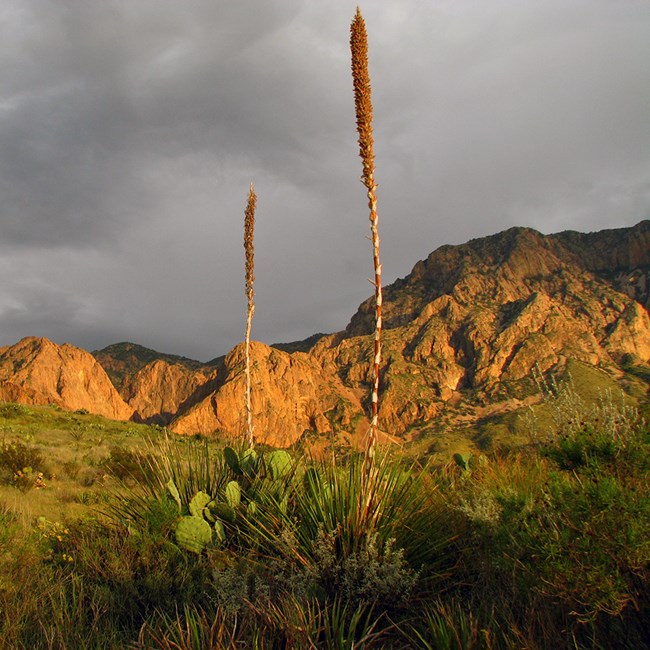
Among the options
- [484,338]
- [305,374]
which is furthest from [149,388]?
[484,338]

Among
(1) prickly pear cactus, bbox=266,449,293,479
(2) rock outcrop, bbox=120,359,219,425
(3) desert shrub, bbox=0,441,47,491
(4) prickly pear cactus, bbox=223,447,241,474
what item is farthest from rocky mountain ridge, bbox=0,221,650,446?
(1) prickly pear cactus, bbox=266,449,293,479

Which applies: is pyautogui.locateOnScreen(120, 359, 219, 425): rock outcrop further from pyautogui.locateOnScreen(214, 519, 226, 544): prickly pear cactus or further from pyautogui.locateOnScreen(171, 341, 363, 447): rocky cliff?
pyautogui.locateOnScreen(214, 519, 226, 544): prickly pear cactus

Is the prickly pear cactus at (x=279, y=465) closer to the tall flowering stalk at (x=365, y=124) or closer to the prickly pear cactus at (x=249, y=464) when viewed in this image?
the prickly pear cactus at (x=249, y=464)

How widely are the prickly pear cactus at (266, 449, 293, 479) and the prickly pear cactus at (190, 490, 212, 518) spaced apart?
913 millimetres

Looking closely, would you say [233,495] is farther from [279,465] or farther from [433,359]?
[433,359]

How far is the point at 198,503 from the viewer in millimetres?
6043

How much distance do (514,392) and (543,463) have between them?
5585 inches

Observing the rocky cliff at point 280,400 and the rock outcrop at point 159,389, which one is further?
the rock outcrop at point 159,389

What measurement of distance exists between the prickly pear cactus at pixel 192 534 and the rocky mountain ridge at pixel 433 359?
374 feet

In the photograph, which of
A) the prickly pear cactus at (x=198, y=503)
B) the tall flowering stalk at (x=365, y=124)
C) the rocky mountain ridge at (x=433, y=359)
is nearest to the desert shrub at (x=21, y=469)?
the prickly pear cactus at (x=198, y=503)

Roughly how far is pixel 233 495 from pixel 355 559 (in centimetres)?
212

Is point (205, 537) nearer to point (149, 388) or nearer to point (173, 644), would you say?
Result: point (173, 644)

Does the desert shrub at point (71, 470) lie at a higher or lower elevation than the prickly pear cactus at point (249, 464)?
lower

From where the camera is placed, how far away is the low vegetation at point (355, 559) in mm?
3334
